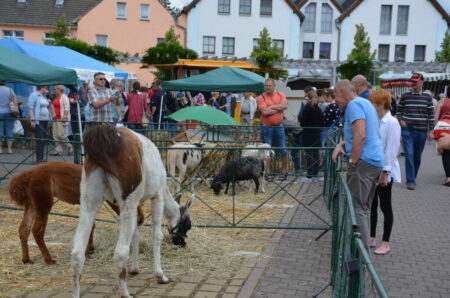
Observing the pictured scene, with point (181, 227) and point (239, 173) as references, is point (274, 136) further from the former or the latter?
point (181, 227)

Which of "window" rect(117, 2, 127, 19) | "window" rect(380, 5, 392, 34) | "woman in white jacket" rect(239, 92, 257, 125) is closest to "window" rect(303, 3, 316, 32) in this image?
"window" rect(380, 5, 392, 34)

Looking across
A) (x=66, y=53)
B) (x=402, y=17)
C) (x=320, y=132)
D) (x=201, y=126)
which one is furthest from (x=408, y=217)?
(x=402, y=17)

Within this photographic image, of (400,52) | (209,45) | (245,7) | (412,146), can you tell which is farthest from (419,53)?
(412,146)

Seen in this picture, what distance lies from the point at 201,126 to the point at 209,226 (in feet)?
22.4

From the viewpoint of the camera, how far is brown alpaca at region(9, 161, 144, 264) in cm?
555

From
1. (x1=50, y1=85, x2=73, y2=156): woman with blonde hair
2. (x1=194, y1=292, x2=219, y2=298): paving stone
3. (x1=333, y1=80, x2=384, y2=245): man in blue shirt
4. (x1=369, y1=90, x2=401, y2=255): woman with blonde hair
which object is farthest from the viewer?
(x1=50, y1=85, x2=73, y2=156): woman with blonde hair

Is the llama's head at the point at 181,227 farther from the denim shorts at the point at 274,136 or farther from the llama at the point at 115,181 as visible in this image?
the denim shorts at the point at 274,136

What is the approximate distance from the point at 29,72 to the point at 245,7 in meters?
41.0

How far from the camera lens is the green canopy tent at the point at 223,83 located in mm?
12875

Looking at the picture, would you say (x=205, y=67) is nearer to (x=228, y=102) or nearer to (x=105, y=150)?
(x=228, y=102)

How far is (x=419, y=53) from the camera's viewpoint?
50.8 m

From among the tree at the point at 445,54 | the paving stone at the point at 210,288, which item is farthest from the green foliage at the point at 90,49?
the tree at the point at 445,54

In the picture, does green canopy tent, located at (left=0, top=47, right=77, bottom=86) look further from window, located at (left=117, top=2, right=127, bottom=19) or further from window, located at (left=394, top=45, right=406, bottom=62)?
window, located at (left=394, top=45, right=406, bottom=62)

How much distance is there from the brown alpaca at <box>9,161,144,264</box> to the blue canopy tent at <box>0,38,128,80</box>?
7.53 m
